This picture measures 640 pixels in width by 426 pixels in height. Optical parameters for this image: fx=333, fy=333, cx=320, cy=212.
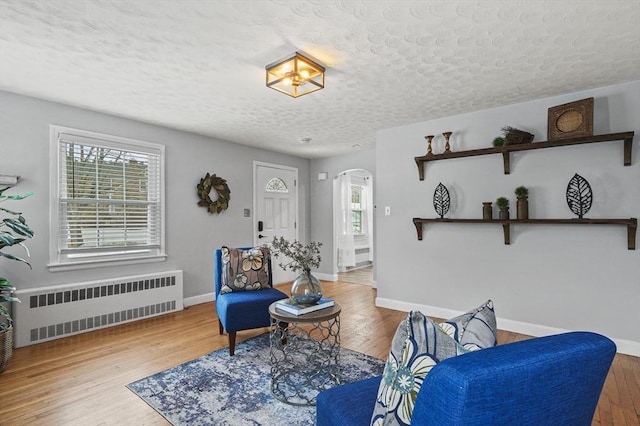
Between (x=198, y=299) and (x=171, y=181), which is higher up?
(x=171, y=181)

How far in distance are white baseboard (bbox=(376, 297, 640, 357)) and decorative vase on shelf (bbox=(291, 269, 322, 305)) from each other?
207 cm

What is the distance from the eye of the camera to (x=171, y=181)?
4.29m

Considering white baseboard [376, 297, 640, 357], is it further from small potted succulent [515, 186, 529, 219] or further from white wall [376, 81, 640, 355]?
small potted succulent [515, 186, 529, 219]

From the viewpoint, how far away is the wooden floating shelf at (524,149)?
2.83 meters

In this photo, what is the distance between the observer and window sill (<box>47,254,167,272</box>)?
3328 mm

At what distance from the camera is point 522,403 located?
72cm

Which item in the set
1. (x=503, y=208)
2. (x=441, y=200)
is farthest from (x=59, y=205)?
(x=503, y=208)

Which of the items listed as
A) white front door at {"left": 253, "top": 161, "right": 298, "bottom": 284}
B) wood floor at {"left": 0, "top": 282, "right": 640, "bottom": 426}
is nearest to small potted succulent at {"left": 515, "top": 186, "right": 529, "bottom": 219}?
wood floor at {"left": 0, "top": 282, "right": 640, "bottom": 426}

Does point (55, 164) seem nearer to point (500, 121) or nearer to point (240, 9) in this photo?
point (240, 9)

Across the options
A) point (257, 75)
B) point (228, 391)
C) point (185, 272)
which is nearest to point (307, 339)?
point (228, 391)

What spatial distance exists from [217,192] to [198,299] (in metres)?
1.51

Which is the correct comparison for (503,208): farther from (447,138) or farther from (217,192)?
(217,192)

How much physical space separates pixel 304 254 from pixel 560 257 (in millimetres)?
2522

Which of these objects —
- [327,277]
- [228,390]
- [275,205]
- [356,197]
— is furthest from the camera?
[356,197]
